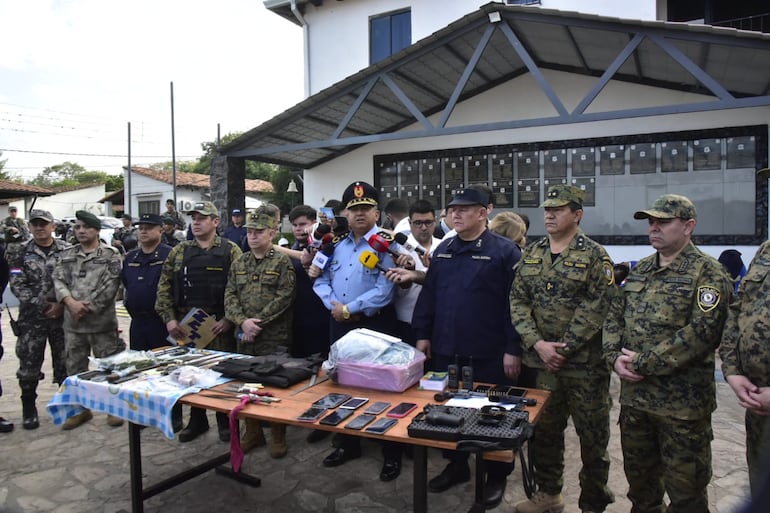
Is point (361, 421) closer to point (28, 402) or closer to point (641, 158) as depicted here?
point (28, 402)

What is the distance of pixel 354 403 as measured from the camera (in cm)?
275

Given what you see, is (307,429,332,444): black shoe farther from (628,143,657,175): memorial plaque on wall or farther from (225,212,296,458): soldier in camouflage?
(628,143,657,175): memorial plaque on wall

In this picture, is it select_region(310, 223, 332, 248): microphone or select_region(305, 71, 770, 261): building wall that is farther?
select_region(305, 71, 770, 261): building wall

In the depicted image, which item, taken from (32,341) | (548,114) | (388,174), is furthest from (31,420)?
(548,114)

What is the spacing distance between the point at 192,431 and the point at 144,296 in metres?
1.24

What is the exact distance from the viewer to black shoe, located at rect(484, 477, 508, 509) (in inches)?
130

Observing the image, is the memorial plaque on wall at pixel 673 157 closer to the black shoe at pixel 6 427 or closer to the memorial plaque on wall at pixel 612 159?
the memorial plaque on wall at pixel 612 159

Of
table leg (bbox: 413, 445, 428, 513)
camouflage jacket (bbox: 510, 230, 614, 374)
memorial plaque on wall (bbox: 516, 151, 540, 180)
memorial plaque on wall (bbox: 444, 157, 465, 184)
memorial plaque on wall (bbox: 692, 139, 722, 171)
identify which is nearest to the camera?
table leg (bbox: 413, 445, 428, 513)

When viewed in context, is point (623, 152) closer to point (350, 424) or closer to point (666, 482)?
point (666, 482)

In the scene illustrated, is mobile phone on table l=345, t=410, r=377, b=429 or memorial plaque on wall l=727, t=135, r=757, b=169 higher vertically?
memorial plaque on wall l=727, t=135, r=757, b=169

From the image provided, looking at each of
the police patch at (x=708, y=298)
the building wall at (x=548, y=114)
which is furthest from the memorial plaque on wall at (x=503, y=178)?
the police patch at (x=708, y=298)

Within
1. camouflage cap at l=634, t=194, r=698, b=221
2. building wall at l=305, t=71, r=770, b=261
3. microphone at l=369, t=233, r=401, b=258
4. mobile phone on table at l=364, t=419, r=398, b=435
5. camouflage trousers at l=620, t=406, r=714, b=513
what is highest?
building wall at l=305, t=71, r=770, b=261

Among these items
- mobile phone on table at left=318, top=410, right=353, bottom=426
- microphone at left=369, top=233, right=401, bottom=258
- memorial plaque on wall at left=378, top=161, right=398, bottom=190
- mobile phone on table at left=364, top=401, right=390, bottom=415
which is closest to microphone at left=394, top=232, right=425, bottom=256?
microphone at left=369, top=233, right=401, bottom=258

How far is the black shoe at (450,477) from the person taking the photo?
3547 mm
